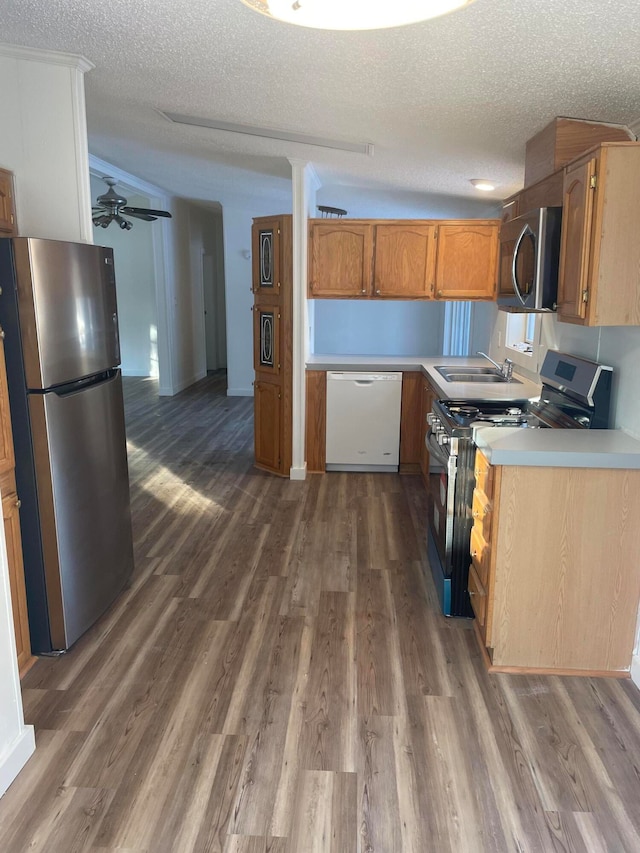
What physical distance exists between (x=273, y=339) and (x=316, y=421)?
719 mm

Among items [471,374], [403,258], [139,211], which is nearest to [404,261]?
[403,258]

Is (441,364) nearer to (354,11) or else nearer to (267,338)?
(267,338)

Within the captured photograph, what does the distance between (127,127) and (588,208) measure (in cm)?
289

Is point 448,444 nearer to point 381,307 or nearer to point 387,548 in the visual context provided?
point 387,548

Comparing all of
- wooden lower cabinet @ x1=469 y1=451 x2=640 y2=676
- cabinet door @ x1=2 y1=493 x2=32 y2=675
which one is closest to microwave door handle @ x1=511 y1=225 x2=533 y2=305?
wooden lower cabinet @ x1=469 y1=451 x2=640 y2=676

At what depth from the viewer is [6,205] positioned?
2635 millimetres

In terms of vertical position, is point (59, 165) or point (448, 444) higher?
point (59, 165)

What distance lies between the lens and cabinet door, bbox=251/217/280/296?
458 centimetres

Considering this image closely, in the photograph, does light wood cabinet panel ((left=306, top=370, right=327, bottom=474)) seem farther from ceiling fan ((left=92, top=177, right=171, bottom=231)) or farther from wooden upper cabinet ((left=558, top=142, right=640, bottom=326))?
ceiling fan ((left=92, top=177, right=171, bottom=231))

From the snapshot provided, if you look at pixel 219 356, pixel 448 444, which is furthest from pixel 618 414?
pixel 219 356

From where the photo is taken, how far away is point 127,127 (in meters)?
3.81

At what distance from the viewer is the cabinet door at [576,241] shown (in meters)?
2.19

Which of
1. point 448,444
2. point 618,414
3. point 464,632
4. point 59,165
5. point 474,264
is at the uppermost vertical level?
point 59,165

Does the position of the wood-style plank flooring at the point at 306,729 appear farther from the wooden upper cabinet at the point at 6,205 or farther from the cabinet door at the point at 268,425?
the wooden upper cabinet at the point at 6,205
